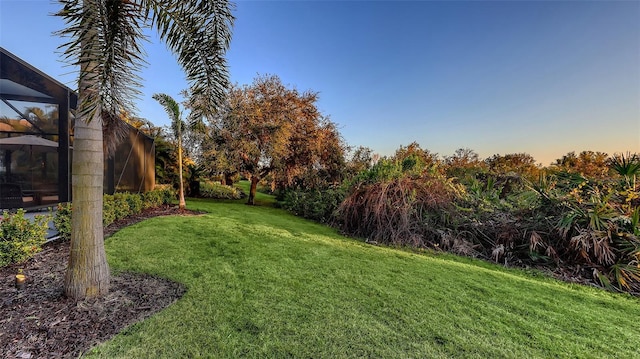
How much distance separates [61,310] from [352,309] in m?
2.66

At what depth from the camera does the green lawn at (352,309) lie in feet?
6.47

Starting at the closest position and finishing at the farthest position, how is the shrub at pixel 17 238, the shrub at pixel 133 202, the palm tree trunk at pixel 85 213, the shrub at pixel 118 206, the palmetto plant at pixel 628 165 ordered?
the palm tree trunk at pixel 85 213 < the shrub at pixel 17 238 < the shrub at pixel 118 206 < the palmetto plant at pixel 628 165 < the shrub at pixel 133 202

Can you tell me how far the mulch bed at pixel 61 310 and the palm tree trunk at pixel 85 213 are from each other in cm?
15

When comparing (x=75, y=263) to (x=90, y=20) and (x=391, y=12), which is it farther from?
(x=391, y=12)

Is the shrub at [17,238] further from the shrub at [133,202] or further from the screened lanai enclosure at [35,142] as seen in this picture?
the shrub at [133,202]

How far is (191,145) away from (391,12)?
412 inches

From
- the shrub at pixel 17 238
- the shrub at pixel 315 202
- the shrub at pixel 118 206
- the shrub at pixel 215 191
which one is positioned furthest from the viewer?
the shrub at pixel 215 191

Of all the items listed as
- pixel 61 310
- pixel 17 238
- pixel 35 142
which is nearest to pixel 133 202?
pixel 35 142

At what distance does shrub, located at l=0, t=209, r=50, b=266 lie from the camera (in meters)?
3.04

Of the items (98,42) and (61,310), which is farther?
(61,310)

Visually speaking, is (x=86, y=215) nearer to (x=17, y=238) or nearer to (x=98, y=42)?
(x=98, y=42)

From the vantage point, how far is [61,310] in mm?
2240

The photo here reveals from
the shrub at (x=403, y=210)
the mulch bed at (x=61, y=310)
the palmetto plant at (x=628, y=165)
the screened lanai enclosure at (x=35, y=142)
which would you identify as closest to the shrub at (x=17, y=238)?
the mulch bed at (x=61, y=310)

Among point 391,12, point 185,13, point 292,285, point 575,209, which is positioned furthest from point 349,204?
point 391,12
